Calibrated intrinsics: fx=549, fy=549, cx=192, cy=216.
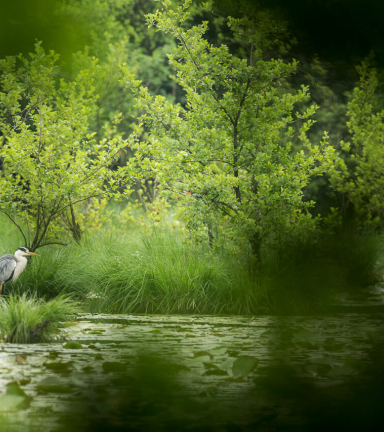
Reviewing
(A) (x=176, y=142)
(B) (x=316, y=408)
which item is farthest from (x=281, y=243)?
(B) (x=316, y=408)

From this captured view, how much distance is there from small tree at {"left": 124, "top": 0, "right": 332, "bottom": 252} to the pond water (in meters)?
1.45

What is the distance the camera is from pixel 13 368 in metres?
2.86

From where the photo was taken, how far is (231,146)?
5.96 metres

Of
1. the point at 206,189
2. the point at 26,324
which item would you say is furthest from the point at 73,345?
the point at 206,189

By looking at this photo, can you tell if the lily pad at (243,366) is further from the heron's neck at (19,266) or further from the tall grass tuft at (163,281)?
the heron's neck at (19,266)

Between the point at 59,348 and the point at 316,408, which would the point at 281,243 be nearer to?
the point at 59,348

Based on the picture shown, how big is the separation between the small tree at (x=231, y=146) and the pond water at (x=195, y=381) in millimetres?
1453

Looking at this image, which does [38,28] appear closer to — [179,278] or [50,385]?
[50,385]

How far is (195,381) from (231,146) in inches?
191

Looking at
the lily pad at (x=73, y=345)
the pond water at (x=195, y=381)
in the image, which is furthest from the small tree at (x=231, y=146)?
the lily pad at (x=73, y=345)

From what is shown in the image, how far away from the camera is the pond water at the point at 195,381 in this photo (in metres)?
0.68

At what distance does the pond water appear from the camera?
26.6 inches

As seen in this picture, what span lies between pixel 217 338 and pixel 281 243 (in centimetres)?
181

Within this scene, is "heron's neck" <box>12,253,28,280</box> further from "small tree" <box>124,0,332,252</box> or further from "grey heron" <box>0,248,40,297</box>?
"small tree" <box>124,0,332,252</box>
